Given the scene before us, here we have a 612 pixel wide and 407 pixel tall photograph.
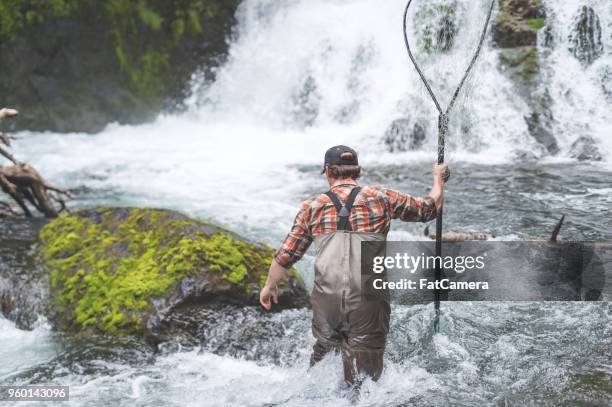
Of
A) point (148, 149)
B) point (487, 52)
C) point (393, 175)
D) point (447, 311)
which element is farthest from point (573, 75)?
point (148, 149)

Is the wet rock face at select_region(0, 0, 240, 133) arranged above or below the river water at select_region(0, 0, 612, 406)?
above

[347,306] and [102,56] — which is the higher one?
[102,56]

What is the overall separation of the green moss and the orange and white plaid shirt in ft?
40.9

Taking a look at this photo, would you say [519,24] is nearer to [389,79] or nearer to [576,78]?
[576,78]

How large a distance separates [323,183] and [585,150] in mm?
5535

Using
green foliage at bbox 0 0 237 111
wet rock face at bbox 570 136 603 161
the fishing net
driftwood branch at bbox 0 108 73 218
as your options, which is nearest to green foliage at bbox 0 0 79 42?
green foliage at bbox 0 0 237 111

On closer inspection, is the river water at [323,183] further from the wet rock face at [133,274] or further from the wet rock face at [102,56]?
the wet rock face at [102,56]

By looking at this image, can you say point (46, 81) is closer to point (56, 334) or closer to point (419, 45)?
point (419, 45)

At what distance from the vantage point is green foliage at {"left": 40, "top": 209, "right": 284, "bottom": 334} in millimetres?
5918

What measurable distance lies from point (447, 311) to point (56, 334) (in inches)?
160

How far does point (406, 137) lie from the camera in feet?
46.4

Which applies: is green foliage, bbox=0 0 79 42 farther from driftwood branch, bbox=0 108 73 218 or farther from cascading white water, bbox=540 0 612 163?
cascading white water, bbox=540 0 612 163

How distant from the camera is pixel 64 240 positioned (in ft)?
23.7

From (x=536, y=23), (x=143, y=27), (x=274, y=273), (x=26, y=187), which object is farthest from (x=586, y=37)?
(x=143, y=27)
